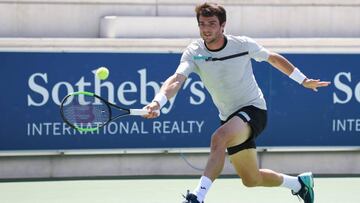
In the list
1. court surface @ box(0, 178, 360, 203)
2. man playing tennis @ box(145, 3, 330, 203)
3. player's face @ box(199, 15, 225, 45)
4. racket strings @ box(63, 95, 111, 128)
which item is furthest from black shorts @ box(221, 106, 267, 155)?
court surface @ box(0, 178, 360, 203)

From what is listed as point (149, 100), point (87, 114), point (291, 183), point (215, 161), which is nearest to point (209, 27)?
point (215, 161)

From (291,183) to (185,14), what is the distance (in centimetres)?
400

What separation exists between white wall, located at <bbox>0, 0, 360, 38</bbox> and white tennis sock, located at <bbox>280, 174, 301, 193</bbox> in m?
3.73

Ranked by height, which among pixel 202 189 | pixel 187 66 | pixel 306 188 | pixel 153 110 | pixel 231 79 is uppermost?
pixel 187 66

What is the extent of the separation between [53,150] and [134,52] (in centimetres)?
141

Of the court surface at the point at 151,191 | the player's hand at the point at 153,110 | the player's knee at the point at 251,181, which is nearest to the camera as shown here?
the player's hand at the point at 153,110

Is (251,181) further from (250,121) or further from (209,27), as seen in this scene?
(209,27)

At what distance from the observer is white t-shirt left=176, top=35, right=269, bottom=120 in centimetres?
706

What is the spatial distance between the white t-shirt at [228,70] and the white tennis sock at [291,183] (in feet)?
2.48

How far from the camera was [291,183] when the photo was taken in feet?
25.4

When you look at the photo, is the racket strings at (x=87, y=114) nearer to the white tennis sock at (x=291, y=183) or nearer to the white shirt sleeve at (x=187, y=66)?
the white shirt sleeve at (x=187, y=66)

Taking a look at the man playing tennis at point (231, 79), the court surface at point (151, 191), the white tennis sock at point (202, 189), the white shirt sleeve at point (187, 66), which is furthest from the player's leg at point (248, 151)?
the court surface at point (151, 191)

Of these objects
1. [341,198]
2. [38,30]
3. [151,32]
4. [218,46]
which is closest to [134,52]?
[151,32]

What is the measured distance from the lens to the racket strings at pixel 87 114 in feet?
23.1
